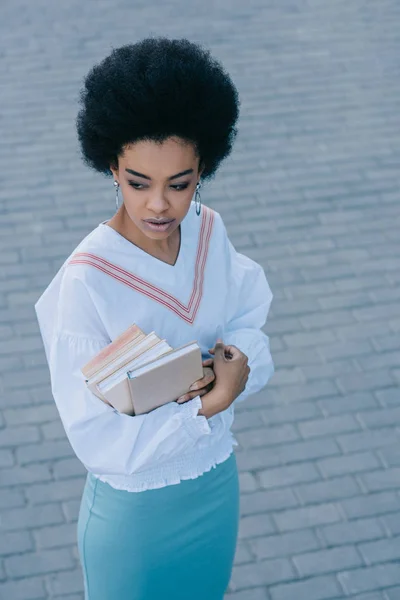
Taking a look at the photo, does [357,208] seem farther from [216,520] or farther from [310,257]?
[216,520]

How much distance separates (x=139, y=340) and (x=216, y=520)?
0.78m

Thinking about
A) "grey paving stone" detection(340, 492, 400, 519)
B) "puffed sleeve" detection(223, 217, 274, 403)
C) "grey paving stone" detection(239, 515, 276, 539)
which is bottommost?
"grey paving stone" detection(239, 515, 276, 539)

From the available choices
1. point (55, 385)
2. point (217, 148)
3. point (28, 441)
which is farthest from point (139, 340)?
point (28, 441)

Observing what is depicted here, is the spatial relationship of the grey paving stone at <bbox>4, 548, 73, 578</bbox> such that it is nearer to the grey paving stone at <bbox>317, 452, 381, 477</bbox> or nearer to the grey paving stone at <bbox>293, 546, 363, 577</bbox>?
the grey paving stone at <bbox>293, 546, 363, 577</bbox>

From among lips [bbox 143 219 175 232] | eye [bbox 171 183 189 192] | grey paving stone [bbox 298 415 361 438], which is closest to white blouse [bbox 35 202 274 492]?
lips [bbox 143 219 175 232]

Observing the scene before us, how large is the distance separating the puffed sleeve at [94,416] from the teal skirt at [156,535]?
0.24 metres

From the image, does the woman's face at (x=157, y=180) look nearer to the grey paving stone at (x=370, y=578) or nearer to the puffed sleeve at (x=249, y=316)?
the puffed sleeve at (x=249, y=316)

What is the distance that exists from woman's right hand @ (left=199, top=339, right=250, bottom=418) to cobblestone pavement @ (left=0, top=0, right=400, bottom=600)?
1645 mm

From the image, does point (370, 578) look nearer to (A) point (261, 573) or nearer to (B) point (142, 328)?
(A) point (261, 573)

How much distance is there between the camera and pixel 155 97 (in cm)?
212

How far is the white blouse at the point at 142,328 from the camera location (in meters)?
2.26

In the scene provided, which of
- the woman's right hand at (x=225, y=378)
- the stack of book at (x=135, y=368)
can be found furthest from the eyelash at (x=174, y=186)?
the woman's right hand at (x=225, y=378)

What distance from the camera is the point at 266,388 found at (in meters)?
4.67

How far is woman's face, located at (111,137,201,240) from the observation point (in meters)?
2.19
